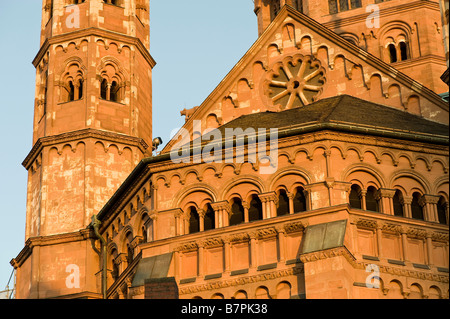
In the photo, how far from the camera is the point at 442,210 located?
34.3m

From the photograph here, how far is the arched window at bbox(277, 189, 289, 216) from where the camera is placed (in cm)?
3403

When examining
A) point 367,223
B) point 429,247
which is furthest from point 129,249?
point 429,247

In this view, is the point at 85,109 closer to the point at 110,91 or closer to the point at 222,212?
the point at 110,91

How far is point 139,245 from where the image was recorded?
3547cm

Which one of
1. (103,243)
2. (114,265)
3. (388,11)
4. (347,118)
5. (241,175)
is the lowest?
(114,265)

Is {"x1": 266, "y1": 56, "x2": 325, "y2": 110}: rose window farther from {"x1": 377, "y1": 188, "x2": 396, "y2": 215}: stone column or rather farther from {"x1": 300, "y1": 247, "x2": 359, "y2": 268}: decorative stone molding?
{"x1": 300, "y1": 247, "x2": 359, "y2": 268}: decorative stone molding

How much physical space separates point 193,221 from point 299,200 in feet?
10.6

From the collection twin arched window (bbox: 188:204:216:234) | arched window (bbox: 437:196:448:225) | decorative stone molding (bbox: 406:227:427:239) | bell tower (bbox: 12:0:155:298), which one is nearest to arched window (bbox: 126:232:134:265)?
bell tower (bbox: 12:0:155:298)
